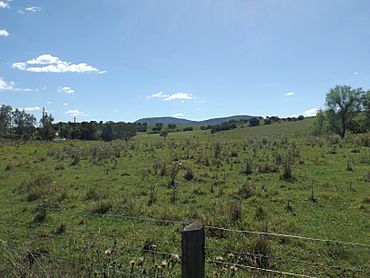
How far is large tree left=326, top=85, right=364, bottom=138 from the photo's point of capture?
6378 cm

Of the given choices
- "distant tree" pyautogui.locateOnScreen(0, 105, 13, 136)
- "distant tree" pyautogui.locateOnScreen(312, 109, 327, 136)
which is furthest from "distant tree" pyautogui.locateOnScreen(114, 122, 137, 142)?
"distant tree" pyautogui.locateOnScreen(312, 109, 327, 136)

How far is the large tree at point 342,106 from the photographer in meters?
63.8

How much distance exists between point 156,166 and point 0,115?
357 feet

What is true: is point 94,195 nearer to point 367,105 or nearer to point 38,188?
point 38,188

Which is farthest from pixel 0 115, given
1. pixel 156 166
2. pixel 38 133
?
pixel 156 166

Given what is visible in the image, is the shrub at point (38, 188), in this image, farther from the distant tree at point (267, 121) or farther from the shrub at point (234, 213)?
the distant tree at point (267, 121)

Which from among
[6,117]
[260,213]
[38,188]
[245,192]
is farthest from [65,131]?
[260,213]

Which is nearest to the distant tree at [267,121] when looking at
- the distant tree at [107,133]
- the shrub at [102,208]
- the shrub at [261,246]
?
the distant tree at [107,133]

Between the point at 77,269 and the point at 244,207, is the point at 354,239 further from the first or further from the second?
the point at 77,269

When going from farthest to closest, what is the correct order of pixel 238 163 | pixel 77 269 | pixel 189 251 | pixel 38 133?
pixel 38 133 → pixel 238 163 → pixel 77 269 → pixel 189 251

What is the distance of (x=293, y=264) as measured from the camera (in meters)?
7.16

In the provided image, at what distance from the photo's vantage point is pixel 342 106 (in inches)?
2539

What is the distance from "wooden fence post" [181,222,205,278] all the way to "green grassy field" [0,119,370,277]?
126 cm

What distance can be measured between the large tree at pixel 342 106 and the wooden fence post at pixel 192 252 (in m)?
66.4
